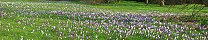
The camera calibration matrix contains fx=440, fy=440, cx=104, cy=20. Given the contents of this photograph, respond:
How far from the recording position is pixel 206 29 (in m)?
19.5

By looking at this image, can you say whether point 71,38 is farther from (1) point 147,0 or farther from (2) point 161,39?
(1) point 147,0

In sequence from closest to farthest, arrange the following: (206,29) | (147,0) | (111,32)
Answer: (111,32) → (206,29) → (147,0)

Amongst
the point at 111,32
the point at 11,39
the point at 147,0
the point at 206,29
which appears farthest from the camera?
the point at 147,0

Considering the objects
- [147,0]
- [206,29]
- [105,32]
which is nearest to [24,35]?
[105,32]

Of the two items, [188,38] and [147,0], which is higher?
[188,38]

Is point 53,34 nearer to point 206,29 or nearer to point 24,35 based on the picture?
point 24,35

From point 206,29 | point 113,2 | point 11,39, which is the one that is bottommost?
point 113,2

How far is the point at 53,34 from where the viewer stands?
16125 mm

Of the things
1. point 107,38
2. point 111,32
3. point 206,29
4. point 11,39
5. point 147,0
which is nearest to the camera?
point 11,39

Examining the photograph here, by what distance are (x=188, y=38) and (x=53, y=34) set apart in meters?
4.89

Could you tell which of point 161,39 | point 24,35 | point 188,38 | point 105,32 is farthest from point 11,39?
point 188,38

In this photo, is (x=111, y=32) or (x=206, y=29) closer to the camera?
(x=111, y=32)

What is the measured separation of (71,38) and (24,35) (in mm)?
1784

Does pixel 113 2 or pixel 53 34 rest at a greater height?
pixel 53 34
